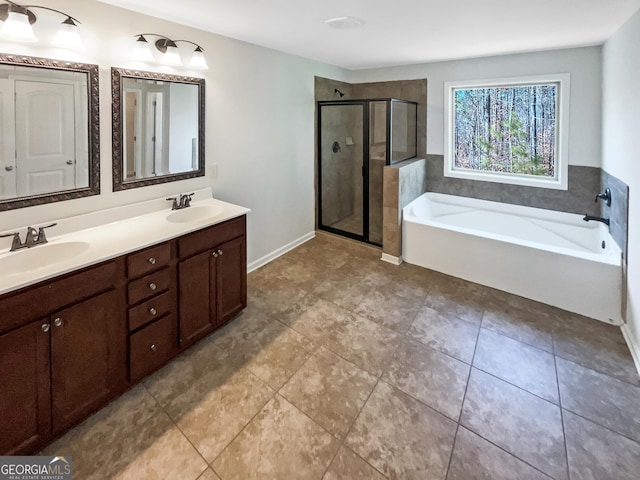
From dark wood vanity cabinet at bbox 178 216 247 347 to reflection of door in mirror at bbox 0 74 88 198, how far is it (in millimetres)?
785

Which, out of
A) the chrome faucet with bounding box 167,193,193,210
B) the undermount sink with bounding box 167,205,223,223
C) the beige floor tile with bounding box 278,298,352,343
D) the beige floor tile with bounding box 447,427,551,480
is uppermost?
the chrome faucet with bounding box 167,193,193,210

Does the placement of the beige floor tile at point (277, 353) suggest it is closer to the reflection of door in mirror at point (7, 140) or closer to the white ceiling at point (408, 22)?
the reflection of door in mirror at point (7, 140)

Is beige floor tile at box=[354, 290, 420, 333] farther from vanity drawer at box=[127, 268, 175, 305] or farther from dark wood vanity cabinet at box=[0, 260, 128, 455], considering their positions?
dark wood vanity cabinet at box=[0, 260, 128, 455]

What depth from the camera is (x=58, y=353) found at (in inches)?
62.7

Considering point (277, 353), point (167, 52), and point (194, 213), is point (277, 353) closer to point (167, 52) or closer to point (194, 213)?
point (194, 213)

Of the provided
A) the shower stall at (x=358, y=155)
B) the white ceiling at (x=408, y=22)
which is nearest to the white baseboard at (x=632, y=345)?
the white ceiling at (x=408, y=22)

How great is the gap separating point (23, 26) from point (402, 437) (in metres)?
2.80

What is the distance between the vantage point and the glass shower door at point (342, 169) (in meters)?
4.19

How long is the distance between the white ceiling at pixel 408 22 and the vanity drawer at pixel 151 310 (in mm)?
1840

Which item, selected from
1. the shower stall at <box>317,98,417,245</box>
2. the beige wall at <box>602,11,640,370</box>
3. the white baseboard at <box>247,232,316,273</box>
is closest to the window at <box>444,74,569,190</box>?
the shower stall at <box>317,98,417,245</box>

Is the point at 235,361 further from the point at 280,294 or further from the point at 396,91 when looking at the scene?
the point at 396,91

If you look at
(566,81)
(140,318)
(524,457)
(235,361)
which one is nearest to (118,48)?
(140,318)

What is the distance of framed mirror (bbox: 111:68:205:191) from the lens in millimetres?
2254

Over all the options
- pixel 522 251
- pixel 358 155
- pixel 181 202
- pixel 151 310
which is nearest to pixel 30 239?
pixel 151 310
